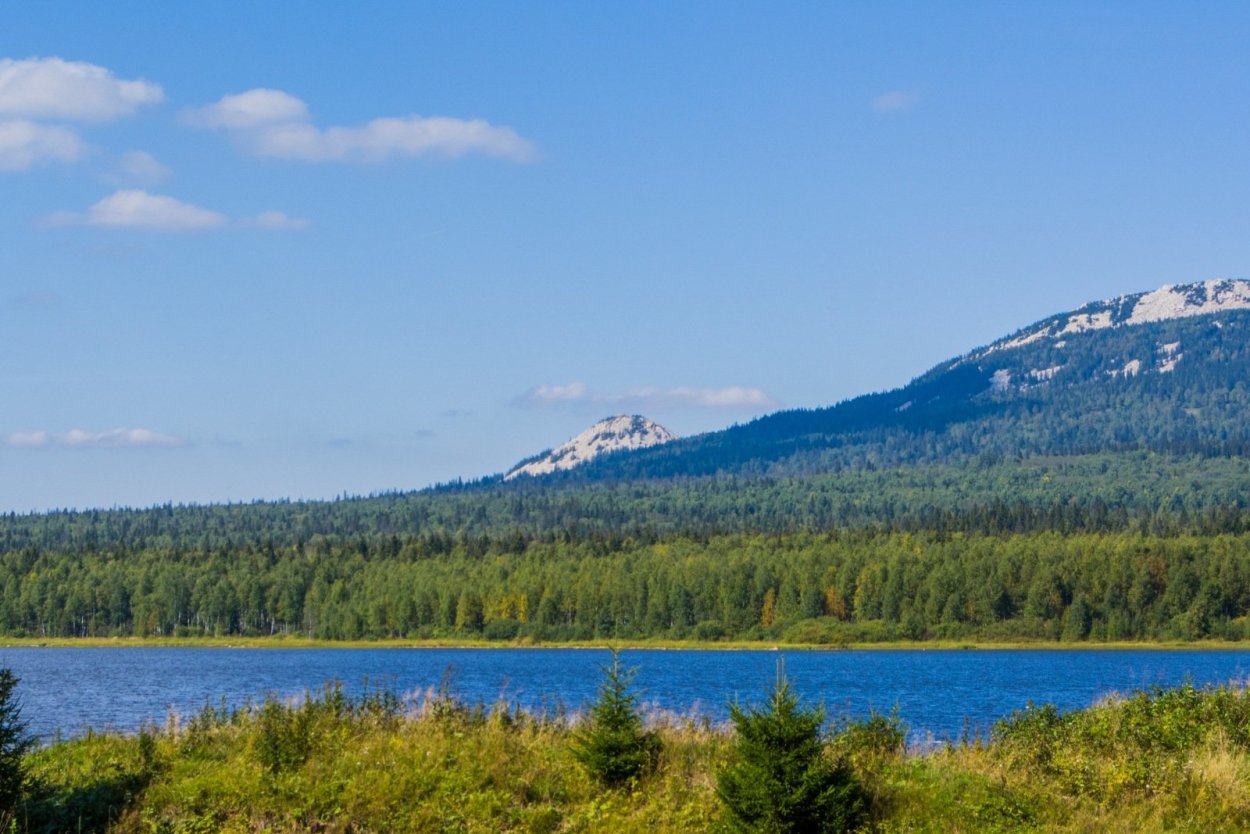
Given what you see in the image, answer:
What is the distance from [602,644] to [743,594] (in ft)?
57.0

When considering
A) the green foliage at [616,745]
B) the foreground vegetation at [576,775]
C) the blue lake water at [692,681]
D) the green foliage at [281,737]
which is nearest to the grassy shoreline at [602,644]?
the blue lake water at [692,681]

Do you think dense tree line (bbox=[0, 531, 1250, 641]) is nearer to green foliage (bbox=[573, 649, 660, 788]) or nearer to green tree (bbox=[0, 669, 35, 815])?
green foliage (bbox=[573, 649, 660, 788])

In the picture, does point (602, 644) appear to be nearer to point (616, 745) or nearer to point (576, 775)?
point (576, 775)

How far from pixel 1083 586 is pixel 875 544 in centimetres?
3621

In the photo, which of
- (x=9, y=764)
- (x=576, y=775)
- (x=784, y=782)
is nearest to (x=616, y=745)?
(x=576, y=775)

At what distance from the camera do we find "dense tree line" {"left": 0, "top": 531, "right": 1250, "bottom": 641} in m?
149

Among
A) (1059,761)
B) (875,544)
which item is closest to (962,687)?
(1059,761)

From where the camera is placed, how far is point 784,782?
64.8 ft

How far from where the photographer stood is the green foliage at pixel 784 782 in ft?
64.1

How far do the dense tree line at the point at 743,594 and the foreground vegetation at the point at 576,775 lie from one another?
128 meters

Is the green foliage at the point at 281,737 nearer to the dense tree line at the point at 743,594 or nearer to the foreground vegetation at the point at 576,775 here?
the foreground vegetation at the point at 576,775

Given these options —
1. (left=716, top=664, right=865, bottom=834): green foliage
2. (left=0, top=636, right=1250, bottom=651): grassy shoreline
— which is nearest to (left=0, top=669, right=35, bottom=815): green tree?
(left=716, top=664, right=865, bottom=834): green foliage

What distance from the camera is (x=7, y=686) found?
19.7 meters

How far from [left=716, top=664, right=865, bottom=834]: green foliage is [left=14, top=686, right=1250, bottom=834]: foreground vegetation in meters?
0.05
